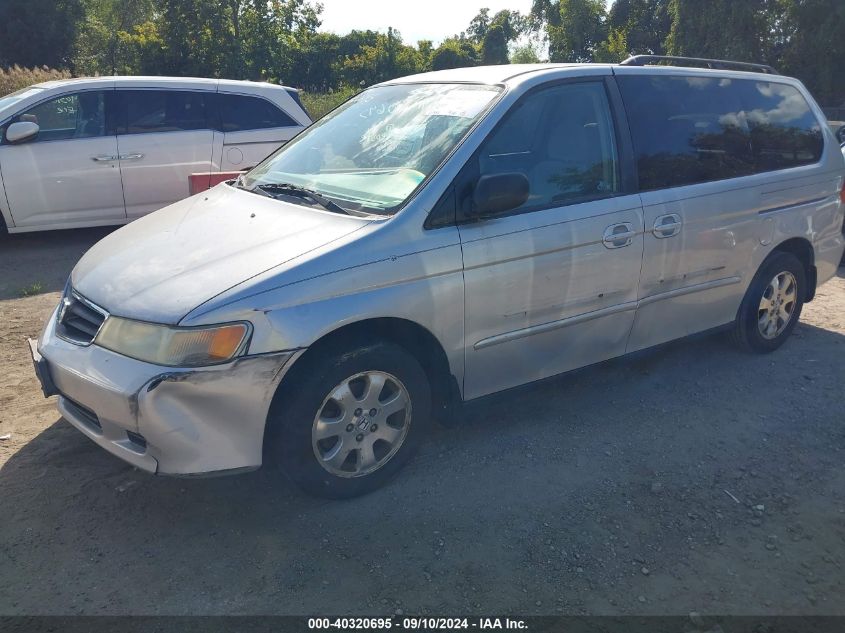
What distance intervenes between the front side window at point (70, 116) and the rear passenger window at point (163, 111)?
0.81ft

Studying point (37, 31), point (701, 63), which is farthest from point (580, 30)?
point (701, 63)

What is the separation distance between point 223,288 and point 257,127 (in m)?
5.79

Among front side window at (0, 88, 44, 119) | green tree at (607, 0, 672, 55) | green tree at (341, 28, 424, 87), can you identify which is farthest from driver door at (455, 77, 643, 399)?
green tree at (607, 0, 672, 55)

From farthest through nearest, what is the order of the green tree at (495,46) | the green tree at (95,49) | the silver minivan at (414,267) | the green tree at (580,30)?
the green tree at (495,46), the green tree at (580,30), the green tree at (95,49), the silver minivan at (414,267)

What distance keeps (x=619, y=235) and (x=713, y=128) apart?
4.01 feet

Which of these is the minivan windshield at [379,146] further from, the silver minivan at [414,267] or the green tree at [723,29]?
the green tree at [723,29]

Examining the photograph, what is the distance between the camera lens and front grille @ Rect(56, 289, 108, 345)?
3.17 meters

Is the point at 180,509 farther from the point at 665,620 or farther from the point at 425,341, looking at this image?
the point at 665,620

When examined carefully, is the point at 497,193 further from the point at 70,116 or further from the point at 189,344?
the point at 70,116

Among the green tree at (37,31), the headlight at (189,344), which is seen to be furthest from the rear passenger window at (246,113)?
the green tree at (37,31)

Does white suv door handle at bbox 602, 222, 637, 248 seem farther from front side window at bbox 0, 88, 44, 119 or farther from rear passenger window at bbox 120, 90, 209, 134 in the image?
front side window at bbox 0, 88, 44, 119

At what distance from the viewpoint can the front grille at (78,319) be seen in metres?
3.17

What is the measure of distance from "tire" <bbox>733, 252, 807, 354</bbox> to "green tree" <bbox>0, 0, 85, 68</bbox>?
98.8 ft

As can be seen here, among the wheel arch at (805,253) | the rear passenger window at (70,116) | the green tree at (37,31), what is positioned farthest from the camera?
the green tree at (37,31)
